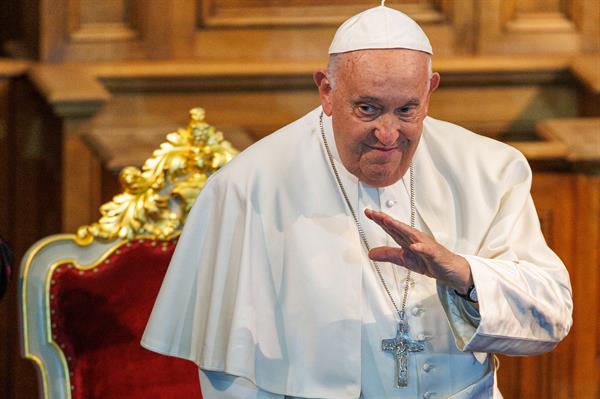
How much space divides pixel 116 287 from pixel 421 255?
1.16 meters

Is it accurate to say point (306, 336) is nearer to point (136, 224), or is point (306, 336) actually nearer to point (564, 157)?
point (136, 224)

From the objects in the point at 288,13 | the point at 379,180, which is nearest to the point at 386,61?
the point at 379,180

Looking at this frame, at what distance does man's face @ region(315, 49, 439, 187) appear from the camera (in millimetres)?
2830

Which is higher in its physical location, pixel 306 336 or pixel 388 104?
pixel 388 104

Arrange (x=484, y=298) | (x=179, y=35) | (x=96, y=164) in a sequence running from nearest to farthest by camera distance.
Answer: (x=484, y=298) → (x=96, y=164) → (x=179, y=35)

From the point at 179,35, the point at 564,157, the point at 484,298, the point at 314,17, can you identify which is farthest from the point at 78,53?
the point at 484,298

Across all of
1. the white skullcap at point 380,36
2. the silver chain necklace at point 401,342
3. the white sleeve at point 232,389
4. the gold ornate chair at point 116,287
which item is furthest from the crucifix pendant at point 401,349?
the gold ornate chair at point 116,287

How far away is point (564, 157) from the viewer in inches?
163

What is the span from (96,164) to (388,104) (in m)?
2.11

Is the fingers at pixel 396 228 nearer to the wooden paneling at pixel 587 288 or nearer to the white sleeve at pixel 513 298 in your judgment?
the white sleeve at pixel 513 298

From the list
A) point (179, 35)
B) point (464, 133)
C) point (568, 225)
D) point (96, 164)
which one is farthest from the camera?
point (179, 35)

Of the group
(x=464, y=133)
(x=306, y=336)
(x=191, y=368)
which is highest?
(x=464, y=133)

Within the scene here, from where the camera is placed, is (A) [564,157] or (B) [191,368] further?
(A) [564,157]

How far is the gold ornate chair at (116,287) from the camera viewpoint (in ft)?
11.4
